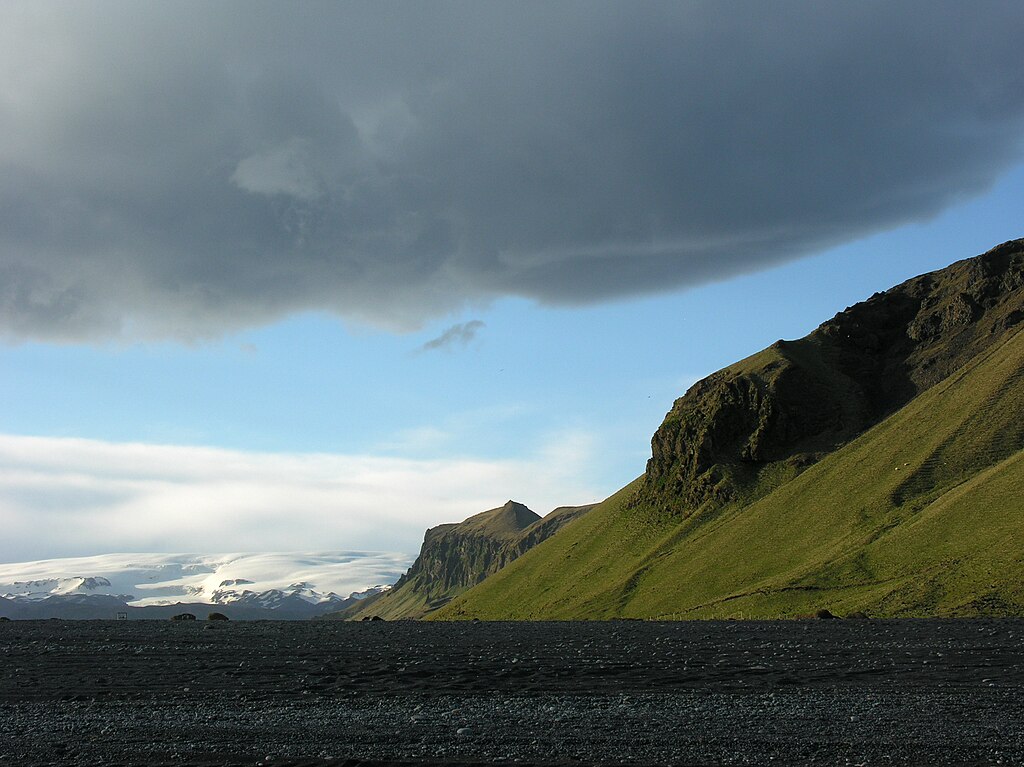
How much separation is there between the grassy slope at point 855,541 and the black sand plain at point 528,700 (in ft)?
138

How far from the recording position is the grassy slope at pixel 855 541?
79562mm

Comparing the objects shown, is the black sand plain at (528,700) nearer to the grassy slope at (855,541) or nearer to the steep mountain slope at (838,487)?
the grassy slope at (855,541)

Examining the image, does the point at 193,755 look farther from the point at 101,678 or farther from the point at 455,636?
the point at 455,636

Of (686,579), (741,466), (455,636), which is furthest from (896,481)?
(455,636)

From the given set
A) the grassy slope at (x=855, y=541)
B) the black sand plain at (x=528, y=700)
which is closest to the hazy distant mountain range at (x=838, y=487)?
the grassy slope at (x=855, y=541)

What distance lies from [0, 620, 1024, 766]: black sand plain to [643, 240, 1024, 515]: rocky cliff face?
115571mm

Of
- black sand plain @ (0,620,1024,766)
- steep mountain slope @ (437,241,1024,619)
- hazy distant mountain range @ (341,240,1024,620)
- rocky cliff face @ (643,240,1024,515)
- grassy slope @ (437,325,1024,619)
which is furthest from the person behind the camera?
rocky cliff face @ (643,240,1024,515)

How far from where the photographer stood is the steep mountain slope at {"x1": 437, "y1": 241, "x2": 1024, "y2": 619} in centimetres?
8656

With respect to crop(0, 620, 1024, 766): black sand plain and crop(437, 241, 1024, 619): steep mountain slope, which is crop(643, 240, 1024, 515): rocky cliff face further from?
crop(0, 620, 1024, 766): black sand plain

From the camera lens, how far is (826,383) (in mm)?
166125

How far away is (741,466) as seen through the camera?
15662 centimetres

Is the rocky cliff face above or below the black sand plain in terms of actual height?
above

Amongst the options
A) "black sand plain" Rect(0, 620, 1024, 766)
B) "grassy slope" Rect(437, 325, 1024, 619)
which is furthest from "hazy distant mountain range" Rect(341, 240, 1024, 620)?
"black sand plain" Rect(0, 620, 1024, 766)

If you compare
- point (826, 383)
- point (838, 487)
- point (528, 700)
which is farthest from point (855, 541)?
point (528, 700)
